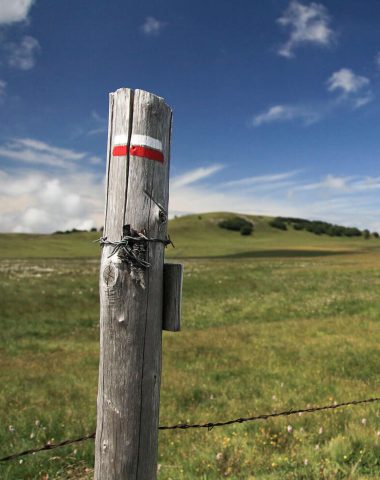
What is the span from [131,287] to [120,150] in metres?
1.01

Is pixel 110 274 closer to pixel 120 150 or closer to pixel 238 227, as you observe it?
pixel 120 150

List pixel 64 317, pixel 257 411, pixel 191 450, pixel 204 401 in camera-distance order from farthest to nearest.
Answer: pixel 64 317 < pixel 204 401 < pixel 257 411 < pixel 191 450

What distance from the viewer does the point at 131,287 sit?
2943mm

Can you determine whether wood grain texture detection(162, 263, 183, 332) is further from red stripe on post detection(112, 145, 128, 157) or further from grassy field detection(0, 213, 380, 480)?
grassy field detection(0, 213, 380, 480)

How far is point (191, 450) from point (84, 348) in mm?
8838

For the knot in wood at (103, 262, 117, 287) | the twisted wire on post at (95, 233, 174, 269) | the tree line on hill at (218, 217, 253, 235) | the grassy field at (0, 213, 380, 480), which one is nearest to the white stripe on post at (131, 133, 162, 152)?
the twisted wire on post at (95, 233, 174, 269)

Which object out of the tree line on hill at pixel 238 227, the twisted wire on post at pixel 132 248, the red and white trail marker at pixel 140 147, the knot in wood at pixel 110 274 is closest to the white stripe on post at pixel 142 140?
the red and white trail marker at pixel 140 147

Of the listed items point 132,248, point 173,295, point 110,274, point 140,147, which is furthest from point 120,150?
point 173,295

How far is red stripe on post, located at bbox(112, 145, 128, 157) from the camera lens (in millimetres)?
2990

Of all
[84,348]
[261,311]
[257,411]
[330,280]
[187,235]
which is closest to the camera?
[257,411]

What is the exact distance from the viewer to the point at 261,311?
72.5 feet

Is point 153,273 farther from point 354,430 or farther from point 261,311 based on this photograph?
point 261,311

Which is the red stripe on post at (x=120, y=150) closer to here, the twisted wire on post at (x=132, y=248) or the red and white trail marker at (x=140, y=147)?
the red and white trail marker at (x=140, y=147)

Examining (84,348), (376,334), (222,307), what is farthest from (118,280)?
(222,307)
